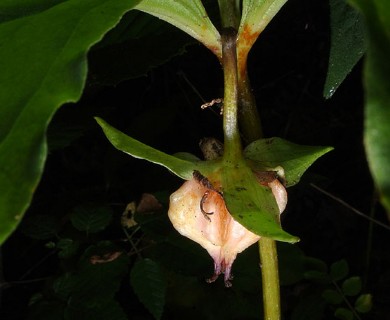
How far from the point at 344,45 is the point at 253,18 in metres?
0.22

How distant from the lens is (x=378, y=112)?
333 millimetres

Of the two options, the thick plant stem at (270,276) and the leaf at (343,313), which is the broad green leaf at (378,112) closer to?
the thick plant stem at (270,276)

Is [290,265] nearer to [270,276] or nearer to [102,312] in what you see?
[102,312]

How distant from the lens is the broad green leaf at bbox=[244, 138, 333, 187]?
0.66 m

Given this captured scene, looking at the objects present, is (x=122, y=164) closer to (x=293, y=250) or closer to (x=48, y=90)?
(x=293, y=250)

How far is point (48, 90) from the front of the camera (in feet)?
1.59

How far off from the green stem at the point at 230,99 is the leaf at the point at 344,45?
23 cm

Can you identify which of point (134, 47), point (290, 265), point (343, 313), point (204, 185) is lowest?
point (343, 313)

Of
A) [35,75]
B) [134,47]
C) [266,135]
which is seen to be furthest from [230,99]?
[266,135]

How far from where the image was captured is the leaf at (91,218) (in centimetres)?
125

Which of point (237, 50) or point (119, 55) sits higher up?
point (119, 55)

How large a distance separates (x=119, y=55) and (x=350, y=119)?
82 centimetres

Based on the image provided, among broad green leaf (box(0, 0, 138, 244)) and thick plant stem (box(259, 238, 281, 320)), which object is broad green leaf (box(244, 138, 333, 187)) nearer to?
thick plant stem (box(259, 238, 281, 320))

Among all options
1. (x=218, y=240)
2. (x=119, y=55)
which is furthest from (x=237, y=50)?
(x=119, y=55)
